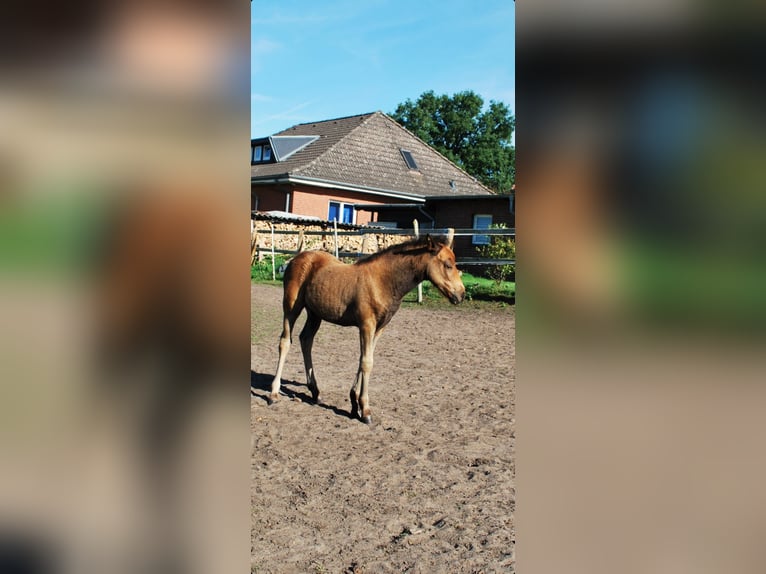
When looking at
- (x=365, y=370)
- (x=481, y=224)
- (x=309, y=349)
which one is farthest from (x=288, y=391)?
(x=481, y=224)

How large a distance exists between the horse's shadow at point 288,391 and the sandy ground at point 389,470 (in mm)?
25

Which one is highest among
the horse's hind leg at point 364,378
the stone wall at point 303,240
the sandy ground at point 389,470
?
the stone wall at point 303,240

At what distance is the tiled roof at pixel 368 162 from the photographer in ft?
96.1

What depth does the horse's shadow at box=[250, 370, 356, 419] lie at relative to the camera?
6237 millimetres

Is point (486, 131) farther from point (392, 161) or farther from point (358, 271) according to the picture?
point (358, 271)

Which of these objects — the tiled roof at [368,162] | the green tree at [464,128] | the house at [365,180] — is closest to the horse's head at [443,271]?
the house at [365,180]

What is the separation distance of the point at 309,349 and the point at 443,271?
1.86 m

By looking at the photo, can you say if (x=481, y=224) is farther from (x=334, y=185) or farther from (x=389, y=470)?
(x=389, y=470)
